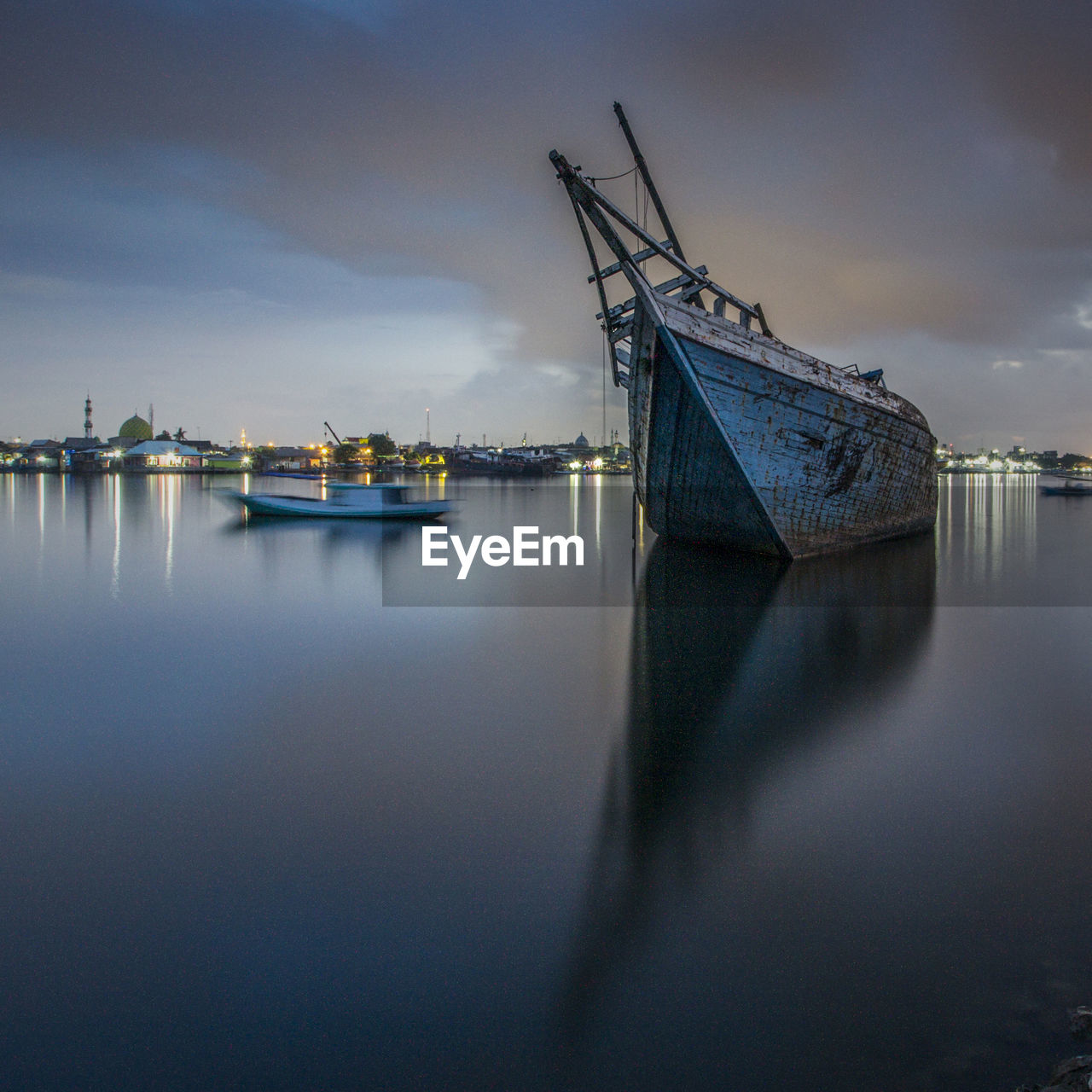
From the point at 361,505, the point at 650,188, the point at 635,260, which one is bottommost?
the point at 361,505

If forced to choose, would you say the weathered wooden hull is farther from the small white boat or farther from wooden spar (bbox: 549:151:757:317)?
the small white boat

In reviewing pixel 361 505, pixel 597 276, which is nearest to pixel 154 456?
pixel 361 505

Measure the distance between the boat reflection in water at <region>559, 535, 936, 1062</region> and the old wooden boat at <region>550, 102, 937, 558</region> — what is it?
1.46 m

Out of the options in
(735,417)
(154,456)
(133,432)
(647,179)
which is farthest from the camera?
(133,432)

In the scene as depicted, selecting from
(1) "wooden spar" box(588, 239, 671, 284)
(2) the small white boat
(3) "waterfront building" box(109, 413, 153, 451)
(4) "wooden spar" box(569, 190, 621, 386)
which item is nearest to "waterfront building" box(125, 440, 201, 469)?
(3) "waterfront building" box(109, 413, 153, 451)

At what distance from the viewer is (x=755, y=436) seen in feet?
42.3

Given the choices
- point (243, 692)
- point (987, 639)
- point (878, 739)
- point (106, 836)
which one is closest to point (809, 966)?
point (878, 739)

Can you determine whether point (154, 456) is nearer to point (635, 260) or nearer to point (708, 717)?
point (635, 260)

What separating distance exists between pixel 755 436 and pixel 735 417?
549mm

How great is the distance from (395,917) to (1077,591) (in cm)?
1631

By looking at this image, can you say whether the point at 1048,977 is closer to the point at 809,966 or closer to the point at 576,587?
the point at 809,966

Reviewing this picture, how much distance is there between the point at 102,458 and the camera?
4090 inches

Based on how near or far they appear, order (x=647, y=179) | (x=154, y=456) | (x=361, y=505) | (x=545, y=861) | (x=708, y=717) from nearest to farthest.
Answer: (x=545, y=861) < (x=708, y=717) < (x=647, y=179) < (x=361, y=505) < (x=154, y=456)

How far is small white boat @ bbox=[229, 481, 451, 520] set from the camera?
1097 inches
